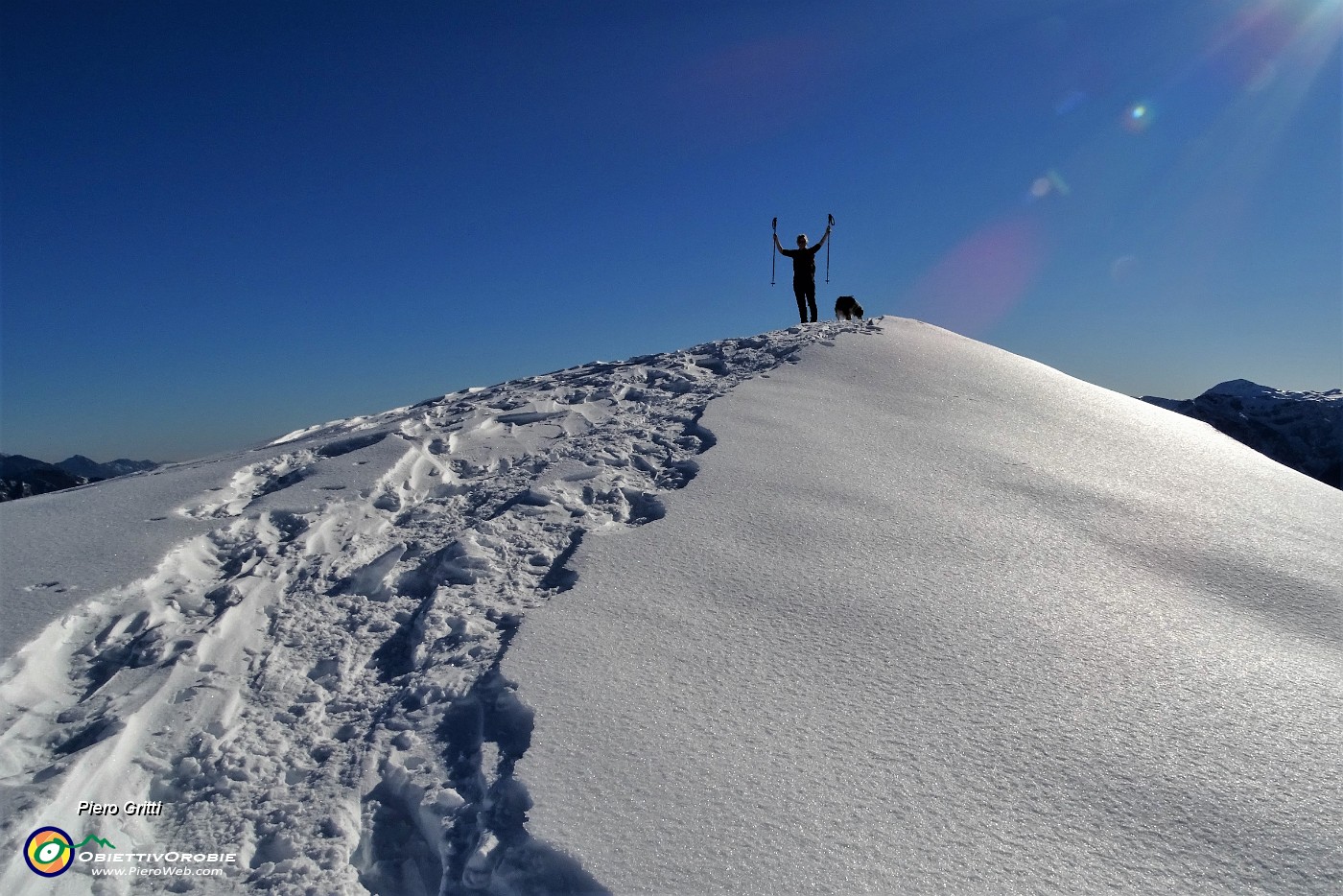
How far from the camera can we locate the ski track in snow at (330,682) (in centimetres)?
Answer: 235

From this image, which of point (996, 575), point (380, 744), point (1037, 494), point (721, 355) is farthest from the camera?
point (721, 355)

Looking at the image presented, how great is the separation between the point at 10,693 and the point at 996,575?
16.3ft

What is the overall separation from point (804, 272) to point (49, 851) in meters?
10.1

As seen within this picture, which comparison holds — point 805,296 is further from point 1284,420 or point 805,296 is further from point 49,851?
point 1284,420

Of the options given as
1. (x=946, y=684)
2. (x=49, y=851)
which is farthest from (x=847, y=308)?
(x=49, y=851)

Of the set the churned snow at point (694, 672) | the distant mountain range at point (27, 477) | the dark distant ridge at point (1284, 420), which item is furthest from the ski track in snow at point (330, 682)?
the dark distant ridge at point (1284, 420)

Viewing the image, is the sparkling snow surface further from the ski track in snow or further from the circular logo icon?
the circular logo icon

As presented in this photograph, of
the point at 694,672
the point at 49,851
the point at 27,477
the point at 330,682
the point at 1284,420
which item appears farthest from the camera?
the point at 1284,420

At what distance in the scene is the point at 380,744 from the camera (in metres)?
2.78

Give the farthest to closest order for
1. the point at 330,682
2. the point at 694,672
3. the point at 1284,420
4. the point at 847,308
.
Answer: the point at 1284,420 → the point at 847,308 → the point at 330,682 → the point at 694,672

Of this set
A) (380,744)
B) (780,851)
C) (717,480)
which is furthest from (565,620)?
(717,480)

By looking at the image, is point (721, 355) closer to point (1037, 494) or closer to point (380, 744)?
point (1037, 494)

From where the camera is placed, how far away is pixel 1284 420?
93.6 meters

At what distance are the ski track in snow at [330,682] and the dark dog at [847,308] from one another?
5.47 meters
